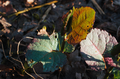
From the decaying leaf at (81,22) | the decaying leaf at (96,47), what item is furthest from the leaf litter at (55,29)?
the decaying leaf at (81,22)

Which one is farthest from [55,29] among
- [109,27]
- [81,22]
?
[109,27]

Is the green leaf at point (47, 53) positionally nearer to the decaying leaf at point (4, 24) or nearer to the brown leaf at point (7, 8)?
the decaying leaf at point (4, 24)

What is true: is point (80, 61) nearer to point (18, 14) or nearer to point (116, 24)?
point (116, 24)

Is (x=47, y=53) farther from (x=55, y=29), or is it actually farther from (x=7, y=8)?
(x=7, y=8)

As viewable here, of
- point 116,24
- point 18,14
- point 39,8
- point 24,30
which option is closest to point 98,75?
point 116,24

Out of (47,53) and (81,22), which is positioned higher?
(81,22)

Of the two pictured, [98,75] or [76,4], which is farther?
[76,4]
